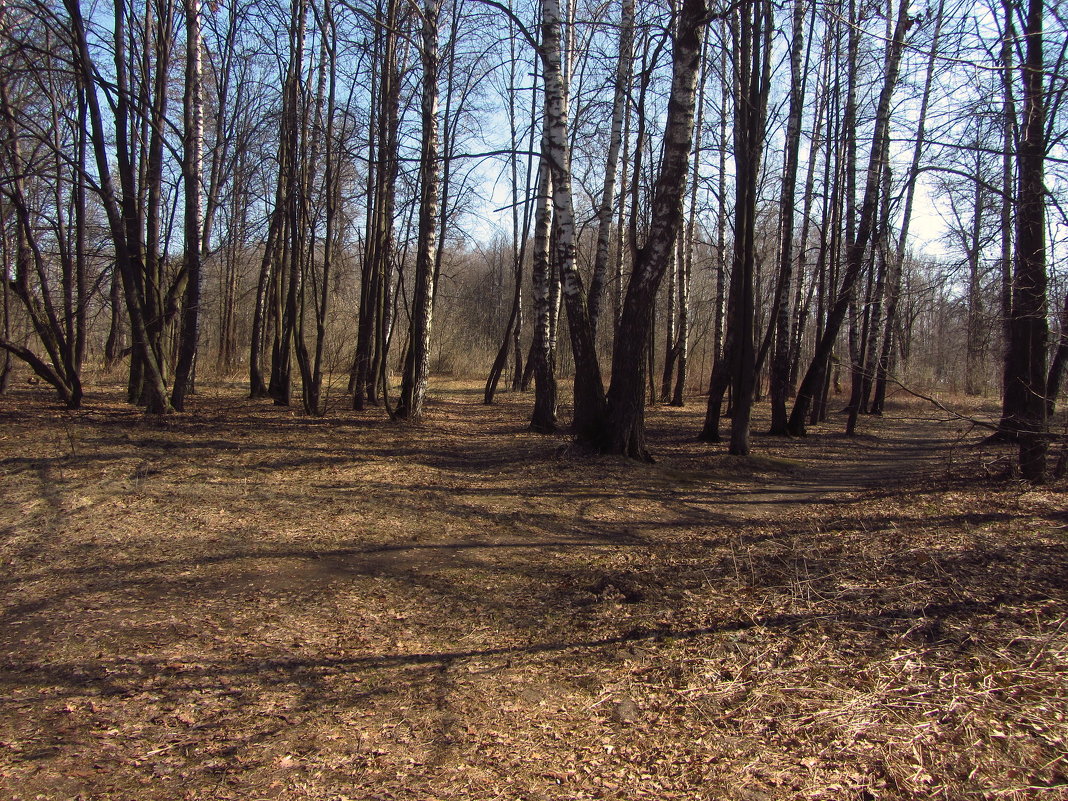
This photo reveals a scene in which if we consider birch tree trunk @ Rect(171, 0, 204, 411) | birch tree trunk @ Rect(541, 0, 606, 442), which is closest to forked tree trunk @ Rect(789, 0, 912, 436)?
Result: birch tree trunk @ Rect(541, 0, 606, 442)

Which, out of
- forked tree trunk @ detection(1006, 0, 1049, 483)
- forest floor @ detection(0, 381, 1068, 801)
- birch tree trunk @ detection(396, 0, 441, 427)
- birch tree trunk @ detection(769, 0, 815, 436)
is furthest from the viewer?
birch tree trunk @ detection(769, 0, 815, 436)

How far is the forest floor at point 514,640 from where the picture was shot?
8.20ft

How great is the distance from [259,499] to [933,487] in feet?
24.2

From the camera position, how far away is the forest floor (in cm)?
250

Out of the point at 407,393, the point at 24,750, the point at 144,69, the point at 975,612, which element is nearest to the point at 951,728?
the point at 975,612

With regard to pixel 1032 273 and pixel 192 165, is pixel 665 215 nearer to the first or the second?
pixel 1032 273

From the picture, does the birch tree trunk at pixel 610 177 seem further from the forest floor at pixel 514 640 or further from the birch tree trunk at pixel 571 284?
the forest floor at pixel 514 640

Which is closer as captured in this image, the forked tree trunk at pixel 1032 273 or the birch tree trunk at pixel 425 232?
the forked tree trunk at pixel 1032 273

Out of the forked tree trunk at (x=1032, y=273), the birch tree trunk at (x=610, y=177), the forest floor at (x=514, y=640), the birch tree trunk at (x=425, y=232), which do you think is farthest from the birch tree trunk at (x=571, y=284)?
the forked tree trunk at (x=1032, y=273)

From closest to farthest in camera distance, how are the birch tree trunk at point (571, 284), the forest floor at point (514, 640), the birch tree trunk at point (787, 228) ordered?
the forest floor at point (514, 640) < the birch tree trunk at point (571, 284) < the birch tree trunk at point (787, 228)

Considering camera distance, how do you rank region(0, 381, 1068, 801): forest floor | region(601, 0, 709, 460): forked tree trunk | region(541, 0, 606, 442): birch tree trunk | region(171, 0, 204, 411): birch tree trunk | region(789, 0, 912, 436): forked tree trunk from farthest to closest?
region(789, 0, 912, 436): forked tree trunk < region(171, 0, 204, 411): birch tree trunk < region(541, 0, 606, 442): birch tree trunk < region(601, 0, 709, 460): forked tree trunk < region(0, 381, 1068, 801): forest floor

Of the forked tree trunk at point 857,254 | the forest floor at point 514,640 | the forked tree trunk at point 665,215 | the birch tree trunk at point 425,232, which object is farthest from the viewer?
the forked tree trunk at point 857,254

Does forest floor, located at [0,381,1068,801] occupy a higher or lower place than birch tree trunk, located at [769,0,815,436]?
lower

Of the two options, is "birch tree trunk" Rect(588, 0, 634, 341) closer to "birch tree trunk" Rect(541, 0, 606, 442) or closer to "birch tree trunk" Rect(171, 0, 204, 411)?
"birch tree trunk" Rect(541, 0, 606, 442)
